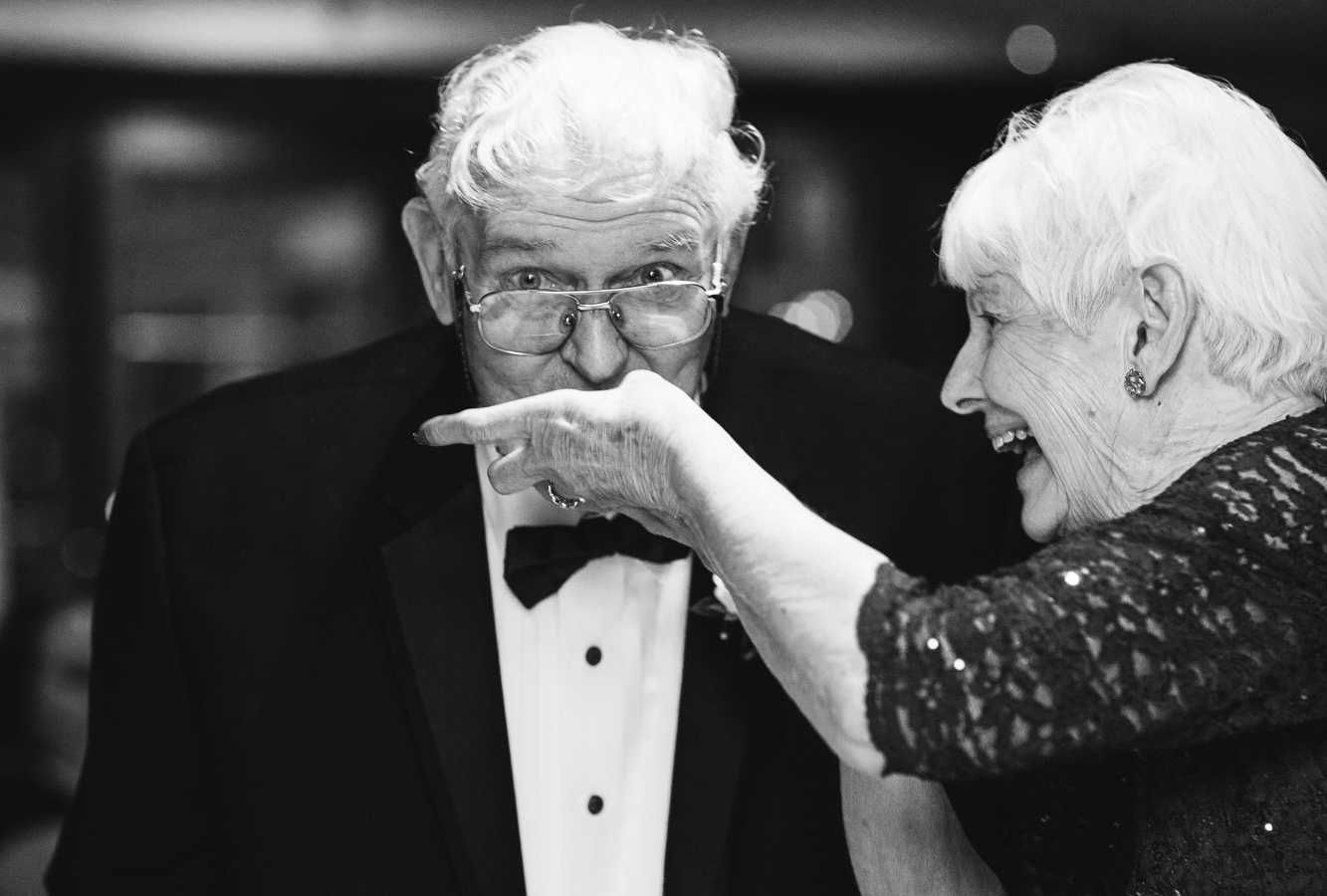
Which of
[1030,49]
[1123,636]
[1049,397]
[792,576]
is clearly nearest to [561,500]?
[792,576]

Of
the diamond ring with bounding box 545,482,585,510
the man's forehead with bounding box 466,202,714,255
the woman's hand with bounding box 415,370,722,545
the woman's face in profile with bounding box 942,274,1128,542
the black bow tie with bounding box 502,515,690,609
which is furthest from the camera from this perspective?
the black bow tie with bounding box 502,515,690,609

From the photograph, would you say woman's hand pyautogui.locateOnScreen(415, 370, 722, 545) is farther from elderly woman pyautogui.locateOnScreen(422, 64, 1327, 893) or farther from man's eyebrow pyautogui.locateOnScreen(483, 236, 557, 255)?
man's eyebrow pyautogui.locateOnScreen(483, 236, 557, 255)

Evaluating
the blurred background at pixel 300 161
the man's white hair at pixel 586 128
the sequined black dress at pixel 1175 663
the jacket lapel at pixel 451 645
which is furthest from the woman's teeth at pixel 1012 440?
the blurred background at pixel 300 161

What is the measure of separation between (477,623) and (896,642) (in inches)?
32.3

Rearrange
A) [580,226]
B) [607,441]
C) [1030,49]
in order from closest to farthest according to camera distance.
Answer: [607,441] < [580,226] < [1030,49]

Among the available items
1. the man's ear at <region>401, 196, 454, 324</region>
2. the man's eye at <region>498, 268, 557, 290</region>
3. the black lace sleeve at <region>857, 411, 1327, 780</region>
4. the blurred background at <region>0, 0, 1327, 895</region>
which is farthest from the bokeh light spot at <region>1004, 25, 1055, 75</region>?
the black lace sleeve at <region>857, 411, 1327, 780</region>

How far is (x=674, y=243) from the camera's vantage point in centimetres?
182

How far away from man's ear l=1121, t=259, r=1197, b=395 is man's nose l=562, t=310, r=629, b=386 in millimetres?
622

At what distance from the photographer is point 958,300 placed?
473 cm

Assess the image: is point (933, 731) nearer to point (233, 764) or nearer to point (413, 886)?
point (413, 886)

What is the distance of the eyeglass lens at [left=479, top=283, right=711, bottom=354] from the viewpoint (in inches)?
70.3

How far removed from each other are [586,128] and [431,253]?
33cm

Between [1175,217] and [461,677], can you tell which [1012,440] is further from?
→ [461,677]

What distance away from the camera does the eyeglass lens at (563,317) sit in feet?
5.86
